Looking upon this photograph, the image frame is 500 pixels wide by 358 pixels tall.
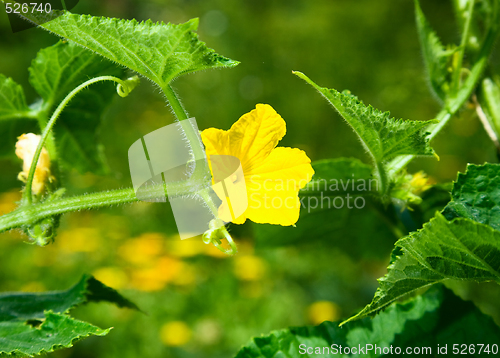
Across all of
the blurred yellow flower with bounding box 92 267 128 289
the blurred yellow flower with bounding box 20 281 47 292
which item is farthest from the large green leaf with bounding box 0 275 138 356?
the blurred yellow flower with bounding box 20 281 47 292

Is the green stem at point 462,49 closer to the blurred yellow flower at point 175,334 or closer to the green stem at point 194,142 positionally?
the green stem at point 194,142

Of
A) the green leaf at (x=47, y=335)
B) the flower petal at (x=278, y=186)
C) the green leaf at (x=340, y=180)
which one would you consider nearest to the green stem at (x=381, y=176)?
the green leaf at (x=340, y=180)

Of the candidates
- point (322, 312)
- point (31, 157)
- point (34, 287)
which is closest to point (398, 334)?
point (31, 157)

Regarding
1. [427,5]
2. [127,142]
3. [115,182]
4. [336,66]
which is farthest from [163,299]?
[427,5]

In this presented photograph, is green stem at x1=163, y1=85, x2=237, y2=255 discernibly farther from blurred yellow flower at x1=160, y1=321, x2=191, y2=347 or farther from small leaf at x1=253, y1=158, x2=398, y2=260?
blurred yellow flower at x1=160, y1=321, x2=191, y2=347

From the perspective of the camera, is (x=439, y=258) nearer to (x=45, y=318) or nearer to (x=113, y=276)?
(x=45, y=318)

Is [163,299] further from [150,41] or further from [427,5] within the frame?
[427,5]

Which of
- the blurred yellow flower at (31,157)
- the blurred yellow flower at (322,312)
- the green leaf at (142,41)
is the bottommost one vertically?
the blurred yellow flower at (322,312)
